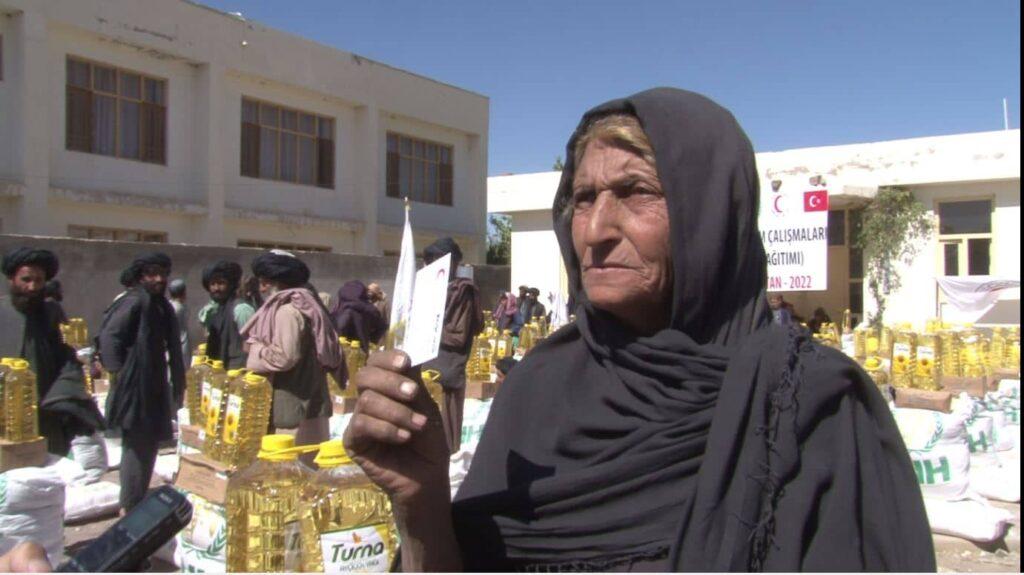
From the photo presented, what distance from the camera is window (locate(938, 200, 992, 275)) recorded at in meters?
14.8

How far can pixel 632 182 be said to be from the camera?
4.66 feet

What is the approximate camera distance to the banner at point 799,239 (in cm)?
537

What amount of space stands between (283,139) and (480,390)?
41.8 ft

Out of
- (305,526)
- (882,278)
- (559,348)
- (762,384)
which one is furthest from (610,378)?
(882,278)

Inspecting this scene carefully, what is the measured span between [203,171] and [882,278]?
1408 cm

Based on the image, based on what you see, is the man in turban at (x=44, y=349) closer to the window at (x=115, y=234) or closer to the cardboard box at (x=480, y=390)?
the cardboard box at (x=480, y=390)

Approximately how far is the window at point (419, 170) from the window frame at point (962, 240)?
12741 mm

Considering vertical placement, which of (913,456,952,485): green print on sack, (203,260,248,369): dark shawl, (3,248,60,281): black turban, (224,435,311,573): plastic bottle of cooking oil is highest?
(3,248,60,281): black turban

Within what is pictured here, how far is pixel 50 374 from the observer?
465 cm

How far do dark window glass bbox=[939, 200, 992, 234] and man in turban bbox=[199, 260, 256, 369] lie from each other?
1352 cm

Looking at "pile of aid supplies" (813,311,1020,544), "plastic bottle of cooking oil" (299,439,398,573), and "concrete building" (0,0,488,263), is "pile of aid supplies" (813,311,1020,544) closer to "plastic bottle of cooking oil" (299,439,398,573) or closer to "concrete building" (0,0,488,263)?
"plastic bottle of cooking oil" (299,439,398,573)

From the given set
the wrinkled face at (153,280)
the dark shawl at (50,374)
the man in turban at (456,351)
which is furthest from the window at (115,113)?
the man in turban at (456,351)

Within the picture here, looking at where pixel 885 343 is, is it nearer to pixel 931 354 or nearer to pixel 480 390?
pixel 931 354

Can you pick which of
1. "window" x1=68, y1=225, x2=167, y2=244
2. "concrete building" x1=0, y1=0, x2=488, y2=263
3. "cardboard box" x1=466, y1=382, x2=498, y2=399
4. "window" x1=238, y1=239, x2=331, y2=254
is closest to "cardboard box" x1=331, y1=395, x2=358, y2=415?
"cardboard box" x1=466, y1=382, x2=498, y2=399
